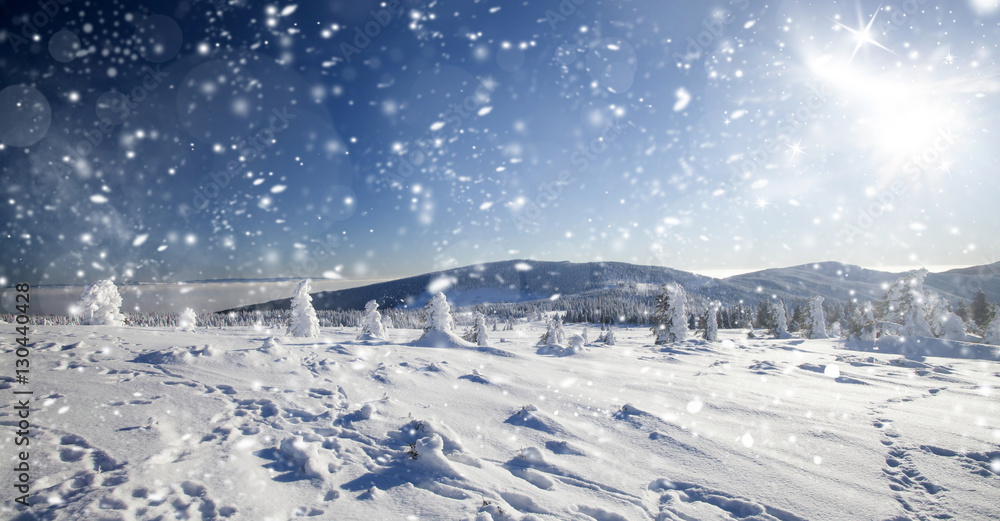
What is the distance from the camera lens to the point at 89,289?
96.3 ft

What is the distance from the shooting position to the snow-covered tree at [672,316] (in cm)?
3219

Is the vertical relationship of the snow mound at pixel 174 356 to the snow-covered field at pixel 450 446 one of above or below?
above

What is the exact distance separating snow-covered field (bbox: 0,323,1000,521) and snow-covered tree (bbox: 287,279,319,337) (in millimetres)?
20425

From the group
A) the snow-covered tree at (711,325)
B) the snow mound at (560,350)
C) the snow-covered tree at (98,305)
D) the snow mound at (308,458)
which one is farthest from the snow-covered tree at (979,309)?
the snow-covered tree at (98,305)

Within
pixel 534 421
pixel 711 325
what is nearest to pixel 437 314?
pixel 534 421

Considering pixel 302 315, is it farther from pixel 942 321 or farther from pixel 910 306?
pixel 942 321

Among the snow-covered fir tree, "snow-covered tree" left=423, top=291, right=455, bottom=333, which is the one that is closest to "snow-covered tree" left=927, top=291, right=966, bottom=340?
the snow-covered fir tree

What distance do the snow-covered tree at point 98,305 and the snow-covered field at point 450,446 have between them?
1087 inches

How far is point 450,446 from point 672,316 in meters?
31.9

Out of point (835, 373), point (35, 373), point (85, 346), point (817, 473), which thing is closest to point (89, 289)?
point (85, 346)

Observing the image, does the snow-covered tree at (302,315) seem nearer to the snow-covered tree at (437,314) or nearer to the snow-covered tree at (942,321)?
the snow-covered tree at (437,314)

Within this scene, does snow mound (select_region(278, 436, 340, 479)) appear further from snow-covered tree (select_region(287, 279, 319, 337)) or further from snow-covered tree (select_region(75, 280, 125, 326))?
snow-covered tree (select_region(75, 280, 125, 326))

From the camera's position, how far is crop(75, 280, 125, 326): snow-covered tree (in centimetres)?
2925

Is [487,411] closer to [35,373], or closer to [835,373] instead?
[35,373]
